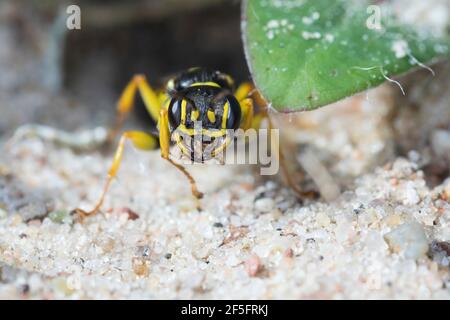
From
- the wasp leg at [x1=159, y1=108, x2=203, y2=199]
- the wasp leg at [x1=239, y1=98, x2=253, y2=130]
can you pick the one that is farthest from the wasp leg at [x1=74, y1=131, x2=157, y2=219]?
the wasp leg at [x1=239, y1=98, x2=253, y2=130]

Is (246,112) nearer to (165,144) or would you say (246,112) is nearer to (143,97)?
(165,144)

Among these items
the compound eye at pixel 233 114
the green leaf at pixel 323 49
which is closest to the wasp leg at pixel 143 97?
the compound eye at pixel 233 114

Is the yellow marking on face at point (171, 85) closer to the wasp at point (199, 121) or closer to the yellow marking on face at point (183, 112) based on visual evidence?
the wasp at point (199, 121)

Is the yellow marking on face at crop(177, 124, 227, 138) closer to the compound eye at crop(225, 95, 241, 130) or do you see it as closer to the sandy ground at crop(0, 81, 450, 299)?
the compound eye at crop(225, 95, 241, 130)
